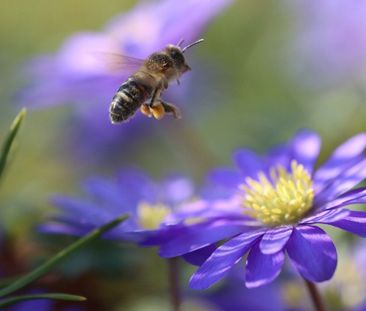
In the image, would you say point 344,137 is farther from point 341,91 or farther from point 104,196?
point 104,196

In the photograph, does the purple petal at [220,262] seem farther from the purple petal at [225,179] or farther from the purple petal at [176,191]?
the purple petal at [176,191]

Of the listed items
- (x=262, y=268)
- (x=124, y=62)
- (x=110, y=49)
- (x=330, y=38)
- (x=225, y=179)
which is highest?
(x=330, y=38)

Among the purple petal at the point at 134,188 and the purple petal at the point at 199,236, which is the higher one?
the purple petal at the point at 134,188

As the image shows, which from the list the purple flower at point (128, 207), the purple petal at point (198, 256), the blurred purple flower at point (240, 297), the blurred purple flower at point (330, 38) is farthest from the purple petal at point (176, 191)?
the blurred purple flower at point (330, 38)

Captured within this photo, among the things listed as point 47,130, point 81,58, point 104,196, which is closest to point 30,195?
point 81,58

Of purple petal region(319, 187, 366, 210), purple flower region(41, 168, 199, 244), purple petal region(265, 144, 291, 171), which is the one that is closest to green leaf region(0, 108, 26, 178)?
purple flower region(41, 168, 199, 244)

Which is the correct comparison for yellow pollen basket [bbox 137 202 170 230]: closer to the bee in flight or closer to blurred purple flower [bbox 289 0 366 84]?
the bee in flight

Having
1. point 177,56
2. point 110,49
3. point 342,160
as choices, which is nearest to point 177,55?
point 177,56

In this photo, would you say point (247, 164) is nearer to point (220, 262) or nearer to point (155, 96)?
point (155, 96)
